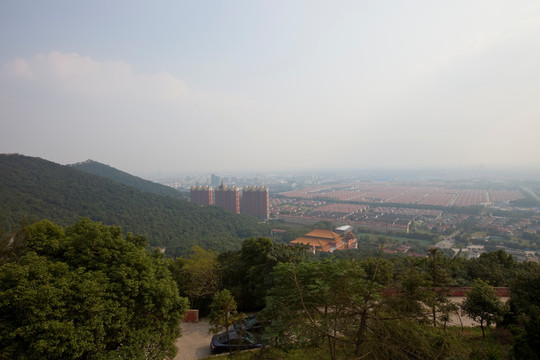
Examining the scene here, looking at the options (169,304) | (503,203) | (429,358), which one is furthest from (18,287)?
(503,203)

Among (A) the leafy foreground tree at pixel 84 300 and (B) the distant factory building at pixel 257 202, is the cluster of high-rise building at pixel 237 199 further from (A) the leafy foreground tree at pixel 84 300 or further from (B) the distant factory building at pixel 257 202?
(A) the leafy foreground tree at pixel 84 300

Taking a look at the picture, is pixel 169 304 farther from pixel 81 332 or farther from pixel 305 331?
pixel 305 331

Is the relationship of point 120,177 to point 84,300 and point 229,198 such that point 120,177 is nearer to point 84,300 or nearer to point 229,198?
point 229,198

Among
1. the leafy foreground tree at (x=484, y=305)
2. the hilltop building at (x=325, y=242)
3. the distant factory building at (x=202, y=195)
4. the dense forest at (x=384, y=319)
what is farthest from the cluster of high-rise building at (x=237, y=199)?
the leafy foreground tree at (x=484, y=305)

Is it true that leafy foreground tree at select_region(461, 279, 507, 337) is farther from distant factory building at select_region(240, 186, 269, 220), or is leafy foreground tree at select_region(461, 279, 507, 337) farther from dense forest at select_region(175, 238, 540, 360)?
distant factory building at select_region(240, 186, 269, 220)

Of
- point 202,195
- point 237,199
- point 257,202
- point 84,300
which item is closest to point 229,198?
point 237,199

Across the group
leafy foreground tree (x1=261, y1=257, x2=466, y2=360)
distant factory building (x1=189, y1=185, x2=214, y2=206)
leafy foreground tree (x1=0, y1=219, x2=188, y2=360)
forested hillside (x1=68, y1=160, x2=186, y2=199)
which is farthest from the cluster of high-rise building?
leafy foreground tree (x1=261, y1=257, x2=466, y2=360)
